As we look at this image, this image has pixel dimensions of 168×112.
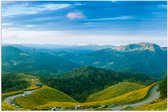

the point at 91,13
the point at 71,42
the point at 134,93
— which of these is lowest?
the point at 134,93

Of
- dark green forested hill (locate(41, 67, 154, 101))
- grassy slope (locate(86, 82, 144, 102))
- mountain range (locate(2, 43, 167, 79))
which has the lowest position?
dark green forested hill (locate(41, 67, 154, 101))

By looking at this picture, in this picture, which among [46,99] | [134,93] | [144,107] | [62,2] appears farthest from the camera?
[134,93]

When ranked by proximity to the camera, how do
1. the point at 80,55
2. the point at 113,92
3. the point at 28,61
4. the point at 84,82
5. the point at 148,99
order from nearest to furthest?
the point at 148,99 → the point at 80,55 → the point at 113,92 → the point at 28,61 → the point at 84,82

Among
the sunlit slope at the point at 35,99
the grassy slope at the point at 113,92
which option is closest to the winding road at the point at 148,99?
the grassy slope at the point at 113,92

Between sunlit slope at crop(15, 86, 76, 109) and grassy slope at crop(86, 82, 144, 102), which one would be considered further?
grassy slope at crop(86, 82, 144, 102)

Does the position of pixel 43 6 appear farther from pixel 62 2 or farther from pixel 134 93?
pixel 134 93

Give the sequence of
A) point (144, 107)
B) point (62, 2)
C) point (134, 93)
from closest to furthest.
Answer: point (144, 107) < point (62, 2) < point (134, 93)

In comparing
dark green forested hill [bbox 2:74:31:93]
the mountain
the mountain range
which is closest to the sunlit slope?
dark green forested hill [bbox 2:74:31:93]

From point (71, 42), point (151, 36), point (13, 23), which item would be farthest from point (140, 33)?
point (13, 23)

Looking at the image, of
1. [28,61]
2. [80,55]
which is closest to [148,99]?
[80,55]

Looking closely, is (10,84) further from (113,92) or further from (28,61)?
(28,61)

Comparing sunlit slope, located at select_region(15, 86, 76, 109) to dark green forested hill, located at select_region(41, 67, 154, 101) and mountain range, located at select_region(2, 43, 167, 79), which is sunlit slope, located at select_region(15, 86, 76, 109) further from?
dark green forested hill, located at select_region(41, 67, 154, 101)
